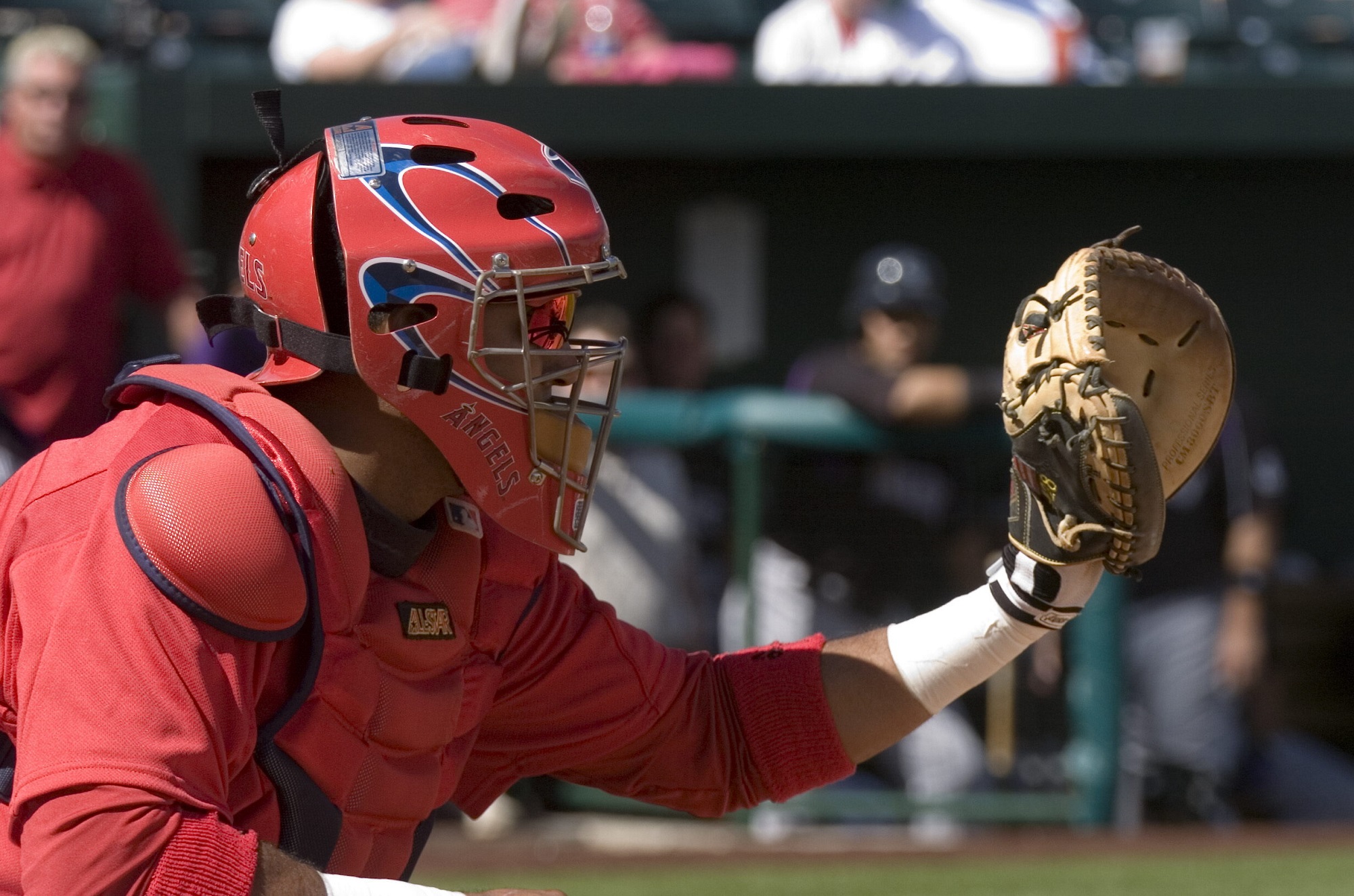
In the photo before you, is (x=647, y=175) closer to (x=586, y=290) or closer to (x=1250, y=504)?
(x=586, y=290)

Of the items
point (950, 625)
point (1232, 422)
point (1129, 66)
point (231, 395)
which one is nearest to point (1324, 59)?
point (1129, 66)

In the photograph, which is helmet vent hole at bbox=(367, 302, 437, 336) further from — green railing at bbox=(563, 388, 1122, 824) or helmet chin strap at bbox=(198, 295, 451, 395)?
green railing at bbox=(563, 388, 1122, 824)

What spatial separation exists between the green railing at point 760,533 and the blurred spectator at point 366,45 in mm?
1963

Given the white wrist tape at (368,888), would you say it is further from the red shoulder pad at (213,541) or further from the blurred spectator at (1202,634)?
the blurred spectator at (1202,634)

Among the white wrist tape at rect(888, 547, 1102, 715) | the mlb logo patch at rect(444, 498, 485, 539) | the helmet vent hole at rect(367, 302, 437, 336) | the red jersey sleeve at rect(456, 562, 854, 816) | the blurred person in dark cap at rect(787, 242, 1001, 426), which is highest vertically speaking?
the helmet vent hole at rect(367, 302, 437, 336)

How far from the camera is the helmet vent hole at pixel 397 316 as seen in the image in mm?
2068

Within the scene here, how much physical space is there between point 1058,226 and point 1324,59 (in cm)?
144

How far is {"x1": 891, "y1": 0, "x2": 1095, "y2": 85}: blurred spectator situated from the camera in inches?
285

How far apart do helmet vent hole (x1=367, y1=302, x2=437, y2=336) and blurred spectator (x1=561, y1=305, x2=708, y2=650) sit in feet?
10.2

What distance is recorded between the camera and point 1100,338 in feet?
7.07

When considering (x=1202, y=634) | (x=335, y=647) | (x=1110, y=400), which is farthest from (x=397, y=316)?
(x=1202, y=634)

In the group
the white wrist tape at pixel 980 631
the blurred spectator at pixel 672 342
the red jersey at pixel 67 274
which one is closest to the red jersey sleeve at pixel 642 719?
the white wrist tape at pixel 980 631

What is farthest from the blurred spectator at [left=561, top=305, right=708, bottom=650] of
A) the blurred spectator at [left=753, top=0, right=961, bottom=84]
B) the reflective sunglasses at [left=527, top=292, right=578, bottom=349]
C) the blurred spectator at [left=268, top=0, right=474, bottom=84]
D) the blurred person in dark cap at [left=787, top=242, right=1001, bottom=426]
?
the reflective sunglasses at [left=527, top=292, right=578, bottom=349]

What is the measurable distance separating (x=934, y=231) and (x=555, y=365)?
5824 millimetres
